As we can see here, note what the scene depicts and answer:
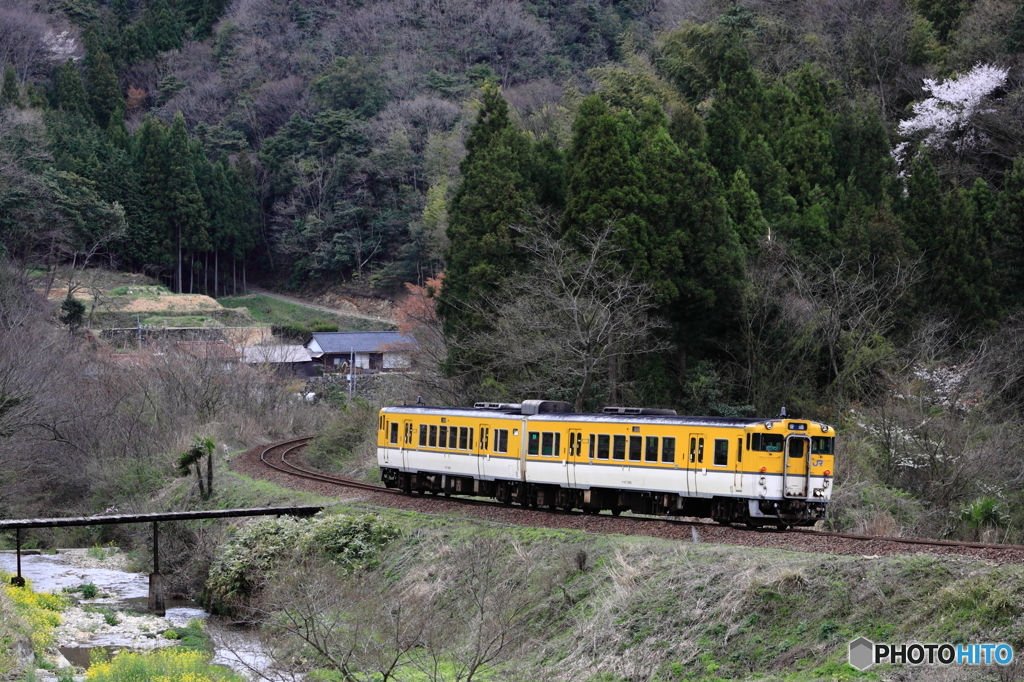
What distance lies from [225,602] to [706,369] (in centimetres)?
1303

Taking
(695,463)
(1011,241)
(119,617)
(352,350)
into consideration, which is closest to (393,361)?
(352,350)

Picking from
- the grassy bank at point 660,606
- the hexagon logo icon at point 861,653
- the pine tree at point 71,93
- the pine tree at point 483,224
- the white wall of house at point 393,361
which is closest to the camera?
the hexagon logo icon at point 861,653

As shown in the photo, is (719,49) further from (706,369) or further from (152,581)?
(152,581)

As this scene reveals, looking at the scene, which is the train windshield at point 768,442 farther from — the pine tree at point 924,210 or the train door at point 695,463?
the pine tree at point 924,210

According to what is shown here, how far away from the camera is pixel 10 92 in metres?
75.1

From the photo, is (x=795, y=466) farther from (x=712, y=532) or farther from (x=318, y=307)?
(x=318, y=307)

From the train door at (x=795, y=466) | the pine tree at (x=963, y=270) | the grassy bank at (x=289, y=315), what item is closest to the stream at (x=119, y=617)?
the train door at (x=795, y=466)

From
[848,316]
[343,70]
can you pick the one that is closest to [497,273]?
[848,316]

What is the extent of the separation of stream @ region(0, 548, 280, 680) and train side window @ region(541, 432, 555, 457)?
6.14 meters

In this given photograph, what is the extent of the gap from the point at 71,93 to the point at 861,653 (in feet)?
263

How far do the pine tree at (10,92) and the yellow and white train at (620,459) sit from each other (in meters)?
58.1

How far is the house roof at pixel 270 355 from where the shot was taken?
5153 cm

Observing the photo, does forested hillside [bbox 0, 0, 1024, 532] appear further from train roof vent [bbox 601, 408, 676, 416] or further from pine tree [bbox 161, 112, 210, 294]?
train roof vent [bbox 601, 408, 676, 416]

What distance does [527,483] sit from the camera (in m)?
23.0
